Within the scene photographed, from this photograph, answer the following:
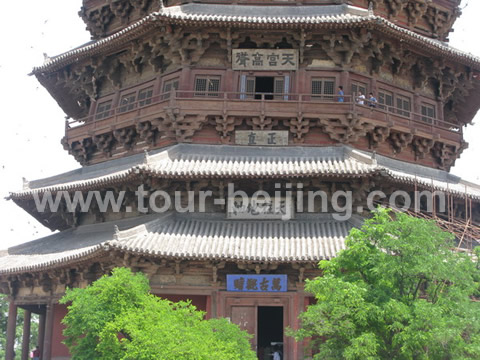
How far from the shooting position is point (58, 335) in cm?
1866

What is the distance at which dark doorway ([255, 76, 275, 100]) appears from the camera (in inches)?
782

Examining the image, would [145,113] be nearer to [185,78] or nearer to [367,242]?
[185,78]

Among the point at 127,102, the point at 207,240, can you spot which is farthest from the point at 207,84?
the point at 207,240

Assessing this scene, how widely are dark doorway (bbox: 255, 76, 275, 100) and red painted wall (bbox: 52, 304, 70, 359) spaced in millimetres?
9082

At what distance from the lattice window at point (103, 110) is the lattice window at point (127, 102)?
492 millimetres

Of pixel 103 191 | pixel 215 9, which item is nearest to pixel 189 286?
pixel 103 191

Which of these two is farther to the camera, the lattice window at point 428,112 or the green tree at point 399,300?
the lattice window at point 428,112

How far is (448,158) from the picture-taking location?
20.5m

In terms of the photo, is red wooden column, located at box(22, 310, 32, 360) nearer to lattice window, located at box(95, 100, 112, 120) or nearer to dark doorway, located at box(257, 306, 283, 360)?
lattice window, located at box(95, 100, 112, 120)

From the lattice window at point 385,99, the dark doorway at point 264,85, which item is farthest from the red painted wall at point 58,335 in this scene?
the lattice window at point 385,99

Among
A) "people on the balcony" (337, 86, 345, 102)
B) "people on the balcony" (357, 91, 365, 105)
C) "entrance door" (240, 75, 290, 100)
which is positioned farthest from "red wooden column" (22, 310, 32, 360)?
"people on the balcony" (357, 91, 365, 105)

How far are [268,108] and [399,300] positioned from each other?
29.0ft

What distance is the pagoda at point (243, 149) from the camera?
16391mm

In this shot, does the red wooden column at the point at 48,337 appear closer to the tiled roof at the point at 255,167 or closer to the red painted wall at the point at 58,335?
the red painted wall at the point at 58,335
